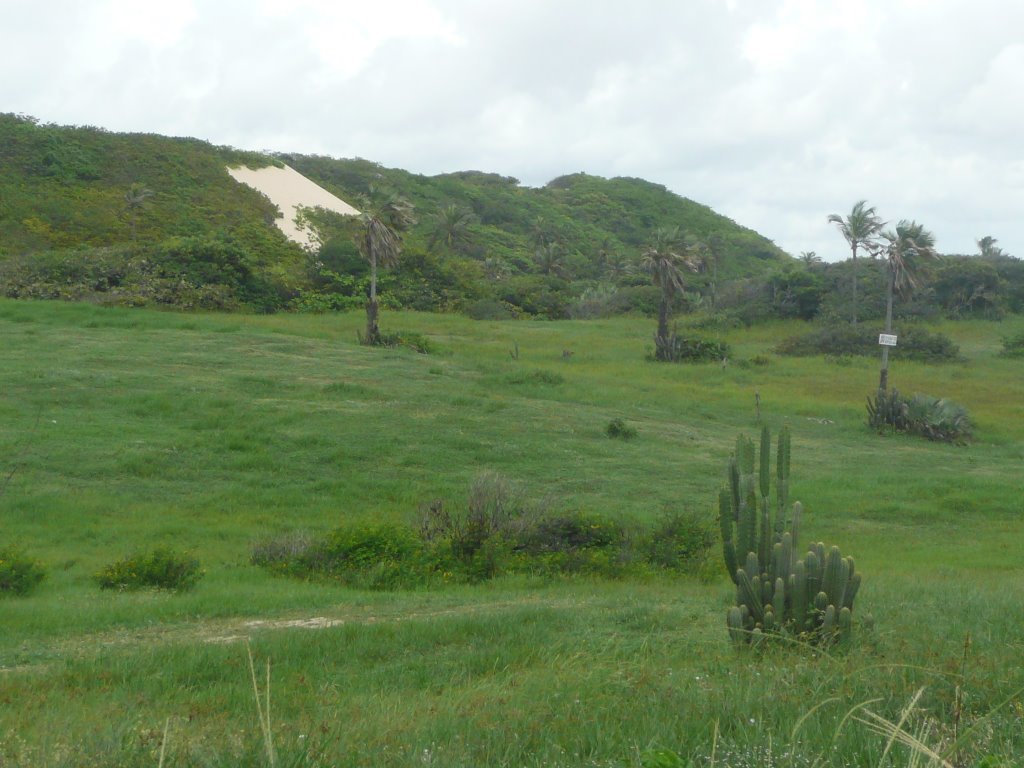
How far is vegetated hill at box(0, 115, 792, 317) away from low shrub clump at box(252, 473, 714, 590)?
1453 inches

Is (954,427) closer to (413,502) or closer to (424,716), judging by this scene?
(413,502)

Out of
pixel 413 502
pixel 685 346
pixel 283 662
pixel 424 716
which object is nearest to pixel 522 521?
pixel 413 502

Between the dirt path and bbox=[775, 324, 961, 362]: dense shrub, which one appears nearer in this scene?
the dirt path

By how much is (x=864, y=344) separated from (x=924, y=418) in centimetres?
2172

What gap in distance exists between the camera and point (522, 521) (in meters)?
17.2

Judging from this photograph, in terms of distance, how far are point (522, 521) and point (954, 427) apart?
77.8 feet

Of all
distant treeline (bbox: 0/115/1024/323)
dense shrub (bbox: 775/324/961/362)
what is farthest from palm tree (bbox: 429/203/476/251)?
dense shrub (bbox: 775/324/961/362)

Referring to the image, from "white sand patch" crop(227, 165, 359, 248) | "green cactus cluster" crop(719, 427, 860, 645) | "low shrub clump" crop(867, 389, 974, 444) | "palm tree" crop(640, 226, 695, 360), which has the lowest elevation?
"low shrub clump" crop(867, 389, 974, 444)

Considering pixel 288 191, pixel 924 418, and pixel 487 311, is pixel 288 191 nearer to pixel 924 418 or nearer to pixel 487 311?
pixel 487 311

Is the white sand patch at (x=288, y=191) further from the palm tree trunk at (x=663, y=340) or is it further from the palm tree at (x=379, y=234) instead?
the palm tree trunk at (x=663, y=340)

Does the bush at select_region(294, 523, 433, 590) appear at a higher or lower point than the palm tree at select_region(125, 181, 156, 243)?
lower

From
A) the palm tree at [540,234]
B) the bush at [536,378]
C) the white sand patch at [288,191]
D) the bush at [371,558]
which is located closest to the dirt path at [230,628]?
the bush at [371,558]

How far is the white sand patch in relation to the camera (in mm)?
86575

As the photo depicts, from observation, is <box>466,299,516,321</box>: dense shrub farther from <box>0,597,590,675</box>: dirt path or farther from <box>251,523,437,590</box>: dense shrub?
<box>0,597,590,675</box>: dirt path
